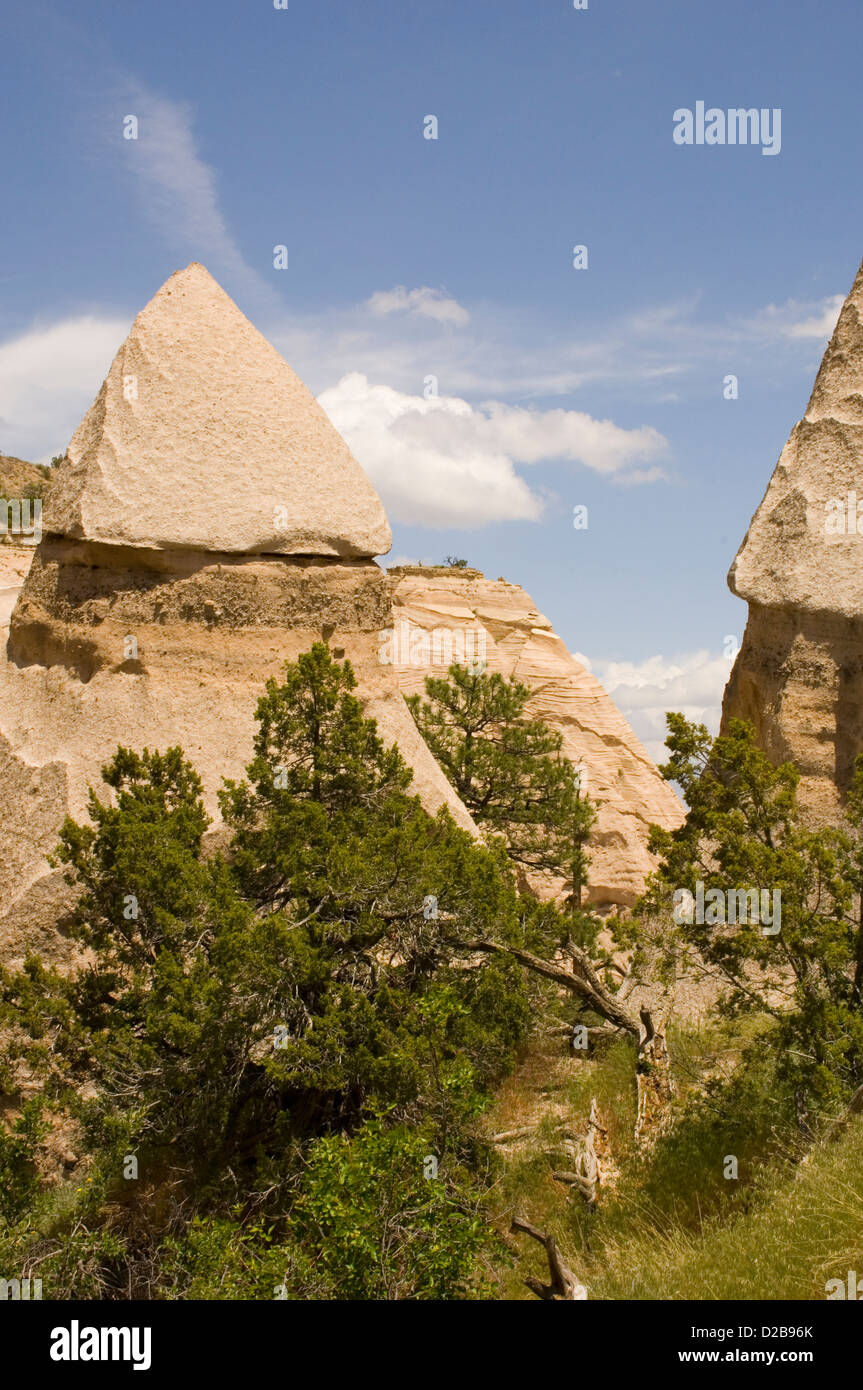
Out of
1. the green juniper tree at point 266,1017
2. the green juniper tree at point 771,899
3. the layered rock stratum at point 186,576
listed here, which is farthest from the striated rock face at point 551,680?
the green juniper tree at point 266,1017

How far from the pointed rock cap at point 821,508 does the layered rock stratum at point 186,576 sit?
5.34 metres

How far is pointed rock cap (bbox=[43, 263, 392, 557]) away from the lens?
12.7 metres

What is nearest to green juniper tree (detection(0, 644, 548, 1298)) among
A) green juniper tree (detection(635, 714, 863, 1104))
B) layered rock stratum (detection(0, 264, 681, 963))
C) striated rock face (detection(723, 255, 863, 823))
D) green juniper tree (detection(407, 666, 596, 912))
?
layered rock stratum (detection(0, 264, 681, 963))

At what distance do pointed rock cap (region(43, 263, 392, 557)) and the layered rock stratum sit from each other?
0.02 meters

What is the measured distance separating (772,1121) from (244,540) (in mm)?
7867

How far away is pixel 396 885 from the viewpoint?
1018cm

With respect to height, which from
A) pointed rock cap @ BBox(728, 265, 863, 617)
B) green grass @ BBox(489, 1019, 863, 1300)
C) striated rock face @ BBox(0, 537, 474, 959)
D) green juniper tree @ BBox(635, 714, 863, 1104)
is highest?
pointed rock cap @ BBox(728, 265, 863, 617)

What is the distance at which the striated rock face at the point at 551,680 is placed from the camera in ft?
75.1

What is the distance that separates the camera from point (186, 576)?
12766mm

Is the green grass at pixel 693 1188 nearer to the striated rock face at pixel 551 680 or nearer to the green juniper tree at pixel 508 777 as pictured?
the green juniper tree at pixel 508 777

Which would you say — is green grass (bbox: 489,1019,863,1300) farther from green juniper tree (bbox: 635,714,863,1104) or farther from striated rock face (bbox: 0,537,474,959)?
striated rock face (bbox: 0,537,474,959)

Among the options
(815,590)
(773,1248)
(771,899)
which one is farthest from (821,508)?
(773,1248)

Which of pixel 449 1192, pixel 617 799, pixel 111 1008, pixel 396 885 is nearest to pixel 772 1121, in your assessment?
pixel 449 1192

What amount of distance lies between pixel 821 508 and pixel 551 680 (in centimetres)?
1059
